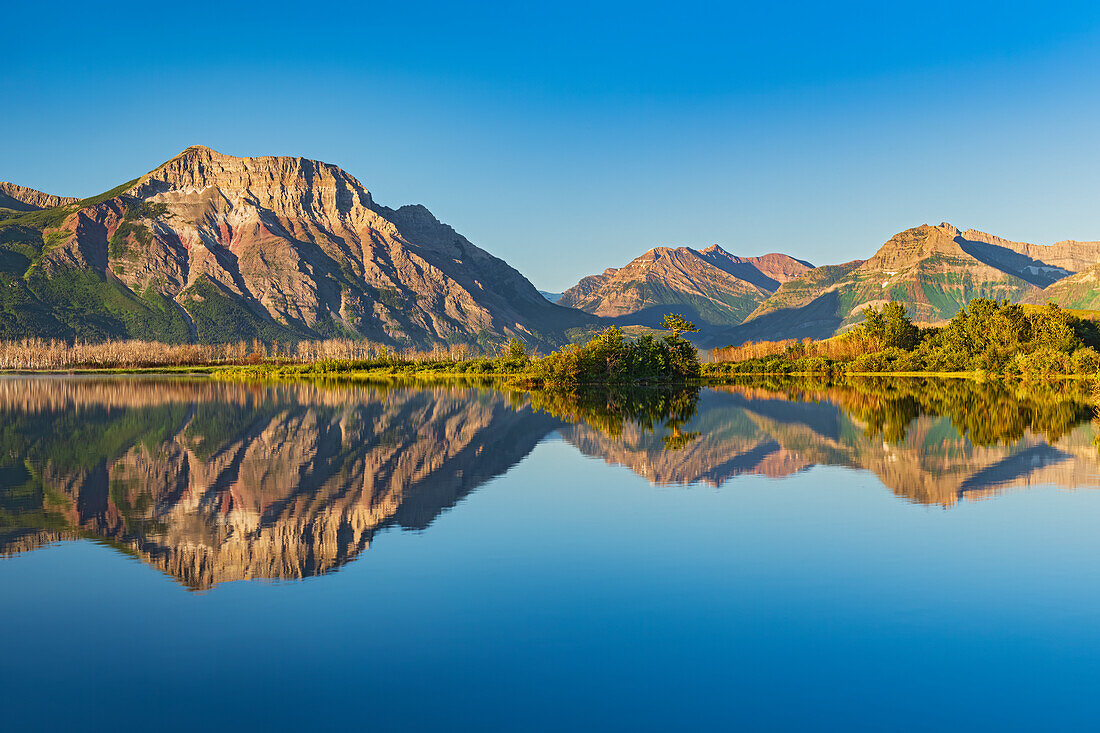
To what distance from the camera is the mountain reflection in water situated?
17.7 metres

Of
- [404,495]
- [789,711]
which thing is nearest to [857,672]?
[789,711]

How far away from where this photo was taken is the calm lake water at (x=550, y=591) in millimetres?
9562

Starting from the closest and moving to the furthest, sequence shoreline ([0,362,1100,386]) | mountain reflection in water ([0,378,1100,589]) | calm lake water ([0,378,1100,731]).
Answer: calm lake water ([0,378,1100,731]) < mountain reflection in water ([0,378,1100,589]) < shoreline ([0,362,1100,386])

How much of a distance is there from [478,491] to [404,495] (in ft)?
7.72

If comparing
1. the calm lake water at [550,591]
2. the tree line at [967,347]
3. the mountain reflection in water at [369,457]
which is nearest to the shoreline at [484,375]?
the tree line at [967,347]

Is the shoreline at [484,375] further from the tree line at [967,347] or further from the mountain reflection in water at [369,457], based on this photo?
the mountain reflection in water at [369,457]

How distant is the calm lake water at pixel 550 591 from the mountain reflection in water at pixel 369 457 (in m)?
0.17

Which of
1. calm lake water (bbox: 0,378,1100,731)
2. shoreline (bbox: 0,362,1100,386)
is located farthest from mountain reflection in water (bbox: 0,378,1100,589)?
shoreline (bbox: 0,362,1100,386)

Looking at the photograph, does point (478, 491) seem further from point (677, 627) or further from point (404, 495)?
point (677, 627)

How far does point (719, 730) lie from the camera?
29.2 ft

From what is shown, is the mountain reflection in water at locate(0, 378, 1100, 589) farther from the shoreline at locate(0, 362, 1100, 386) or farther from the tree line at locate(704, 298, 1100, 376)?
the tree line at locate(704, 298, 1100, 376)

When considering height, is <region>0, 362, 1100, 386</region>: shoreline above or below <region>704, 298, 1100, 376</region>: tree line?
below

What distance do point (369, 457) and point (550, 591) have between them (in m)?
17.3

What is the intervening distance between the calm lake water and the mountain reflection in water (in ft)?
0.56
